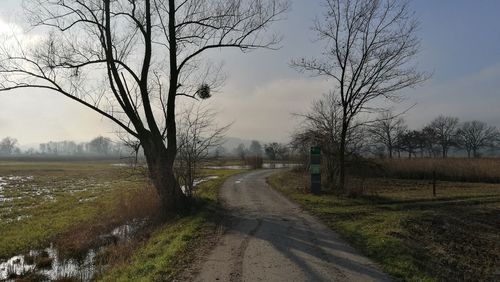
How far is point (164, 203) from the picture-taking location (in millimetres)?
15969

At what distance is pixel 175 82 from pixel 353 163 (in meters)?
9.33

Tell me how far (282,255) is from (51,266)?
6.57 metres

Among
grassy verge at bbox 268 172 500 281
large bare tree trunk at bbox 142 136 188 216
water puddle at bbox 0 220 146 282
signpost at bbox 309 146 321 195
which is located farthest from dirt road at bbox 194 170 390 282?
signpost at bbox 309 146 321 195

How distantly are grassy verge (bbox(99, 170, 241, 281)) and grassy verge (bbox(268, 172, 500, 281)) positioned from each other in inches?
142

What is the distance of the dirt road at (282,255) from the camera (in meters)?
7.31

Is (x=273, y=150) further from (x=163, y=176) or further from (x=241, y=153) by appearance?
(x=163, y=176)


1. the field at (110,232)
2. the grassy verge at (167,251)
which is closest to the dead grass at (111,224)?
the field at (110,232)

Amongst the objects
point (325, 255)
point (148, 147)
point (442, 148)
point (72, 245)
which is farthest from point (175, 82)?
point (442, 148)

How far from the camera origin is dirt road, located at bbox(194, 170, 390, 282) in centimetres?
731

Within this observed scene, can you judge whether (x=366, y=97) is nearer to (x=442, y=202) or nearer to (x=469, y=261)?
(x=442, y=202)

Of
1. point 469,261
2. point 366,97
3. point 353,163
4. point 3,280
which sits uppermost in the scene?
point 366,97

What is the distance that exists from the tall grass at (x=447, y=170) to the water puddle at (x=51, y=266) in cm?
1924

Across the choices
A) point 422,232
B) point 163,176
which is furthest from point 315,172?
point 422,232

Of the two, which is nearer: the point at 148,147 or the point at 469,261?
the point at 469,261
